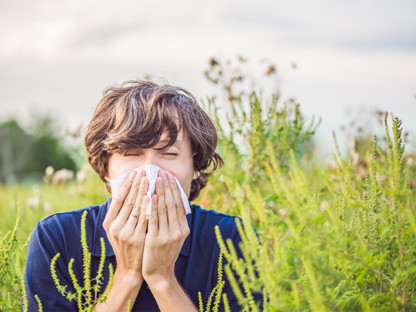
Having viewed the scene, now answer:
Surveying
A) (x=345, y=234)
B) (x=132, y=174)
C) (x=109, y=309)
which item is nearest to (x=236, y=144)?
(x=132, y=174)

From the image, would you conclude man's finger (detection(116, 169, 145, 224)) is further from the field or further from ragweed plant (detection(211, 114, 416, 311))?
ragweed plant (detection(211, 114, 416, 311))

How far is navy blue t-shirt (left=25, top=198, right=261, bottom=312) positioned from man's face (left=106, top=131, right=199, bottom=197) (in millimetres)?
225

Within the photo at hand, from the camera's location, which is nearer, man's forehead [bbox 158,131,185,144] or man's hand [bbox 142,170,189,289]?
man's hand [bbox 142,170,189,289]

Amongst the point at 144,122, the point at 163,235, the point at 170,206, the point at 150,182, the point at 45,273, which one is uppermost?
the point at 144,122

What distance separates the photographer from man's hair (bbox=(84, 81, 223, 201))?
2252 millimetres

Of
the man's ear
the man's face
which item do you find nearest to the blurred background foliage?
the man's ear

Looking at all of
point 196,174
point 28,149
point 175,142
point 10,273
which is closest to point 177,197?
point 175,142

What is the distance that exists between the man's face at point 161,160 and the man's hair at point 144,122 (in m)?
0.03

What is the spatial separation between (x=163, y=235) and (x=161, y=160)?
37 cm

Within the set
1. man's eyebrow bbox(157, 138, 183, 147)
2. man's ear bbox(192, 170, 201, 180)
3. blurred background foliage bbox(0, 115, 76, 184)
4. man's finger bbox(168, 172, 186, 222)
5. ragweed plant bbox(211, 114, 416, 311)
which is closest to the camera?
ragweed plant bbox(211, 114, 416, 311)

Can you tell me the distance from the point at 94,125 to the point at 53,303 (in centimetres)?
96

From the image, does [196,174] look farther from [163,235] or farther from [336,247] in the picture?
[336,247]

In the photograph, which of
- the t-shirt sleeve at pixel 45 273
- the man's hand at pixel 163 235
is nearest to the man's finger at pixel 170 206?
the man's hand at pixel 163 235

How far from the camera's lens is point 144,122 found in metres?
2.28
